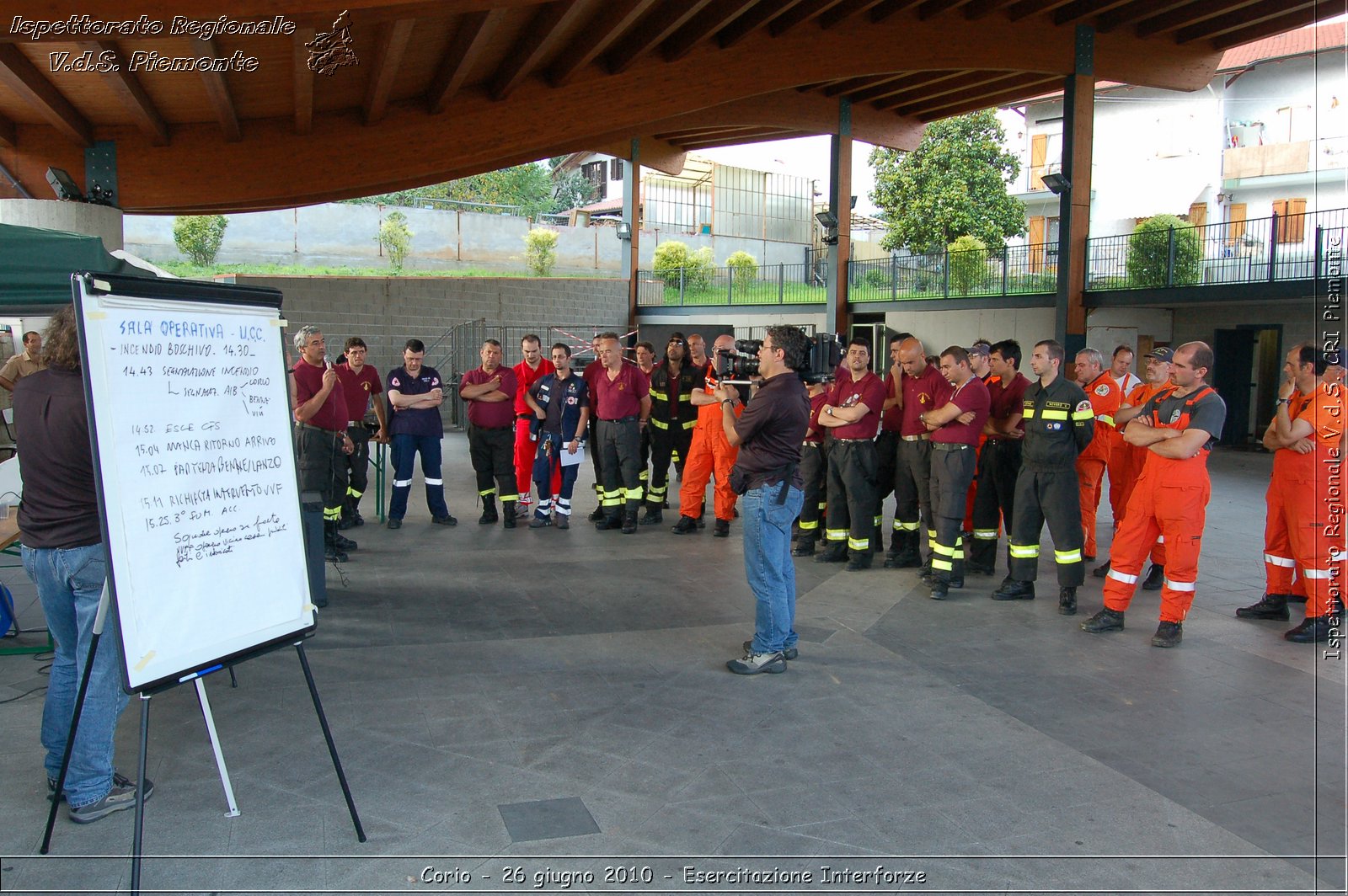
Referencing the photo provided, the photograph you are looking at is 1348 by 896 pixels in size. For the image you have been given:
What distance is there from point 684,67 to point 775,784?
11.0 meters

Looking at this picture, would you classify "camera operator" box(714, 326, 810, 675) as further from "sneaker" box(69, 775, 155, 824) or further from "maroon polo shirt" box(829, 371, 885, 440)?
"sneaker" box(69, 775, 155, 824)

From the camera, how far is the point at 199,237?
→ 2608cm

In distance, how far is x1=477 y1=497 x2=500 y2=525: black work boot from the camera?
381 inches

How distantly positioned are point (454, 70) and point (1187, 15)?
1187 centimetres

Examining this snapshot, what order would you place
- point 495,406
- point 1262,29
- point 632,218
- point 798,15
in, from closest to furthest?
point 495,406, point 798,15, point 1262,29, point 632,218

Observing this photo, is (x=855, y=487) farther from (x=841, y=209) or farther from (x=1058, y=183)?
(x=841, y=209)

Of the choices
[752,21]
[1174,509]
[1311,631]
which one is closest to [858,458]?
[1174,509]

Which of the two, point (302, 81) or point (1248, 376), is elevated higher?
point (302, 81)

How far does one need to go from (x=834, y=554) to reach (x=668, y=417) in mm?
2536

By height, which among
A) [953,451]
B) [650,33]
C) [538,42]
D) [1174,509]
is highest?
[650,33]

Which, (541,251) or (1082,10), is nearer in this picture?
(1082,10)

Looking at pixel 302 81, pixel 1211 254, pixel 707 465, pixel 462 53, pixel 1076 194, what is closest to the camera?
pixel 302 81

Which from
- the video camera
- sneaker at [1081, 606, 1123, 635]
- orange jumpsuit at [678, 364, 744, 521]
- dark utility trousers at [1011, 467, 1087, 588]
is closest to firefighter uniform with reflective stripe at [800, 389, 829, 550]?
orange jumpsuit at [678, 364, 744, 521]

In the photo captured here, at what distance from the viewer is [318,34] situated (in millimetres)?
7613
